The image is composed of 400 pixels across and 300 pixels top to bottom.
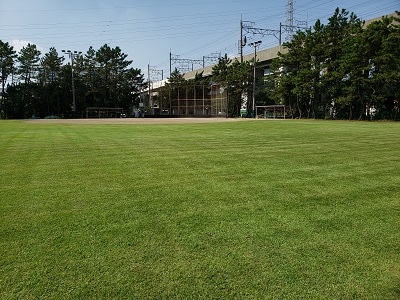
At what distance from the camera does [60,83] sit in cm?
5341

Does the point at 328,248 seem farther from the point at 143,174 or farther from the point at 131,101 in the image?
the point at 131,101

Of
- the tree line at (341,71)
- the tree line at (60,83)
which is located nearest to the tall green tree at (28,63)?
the tree line at (60,83)

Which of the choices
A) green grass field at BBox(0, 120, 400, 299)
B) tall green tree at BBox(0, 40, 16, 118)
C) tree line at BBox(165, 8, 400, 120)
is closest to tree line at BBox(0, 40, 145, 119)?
tall green tree at BBox(0, 40, 16, 118)

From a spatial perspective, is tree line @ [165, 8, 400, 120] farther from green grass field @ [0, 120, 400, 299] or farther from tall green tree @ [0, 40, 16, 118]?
tall green tree @ [0, 40, 16, 118]

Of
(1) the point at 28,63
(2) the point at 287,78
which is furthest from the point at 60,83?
(2) the point at 287,78

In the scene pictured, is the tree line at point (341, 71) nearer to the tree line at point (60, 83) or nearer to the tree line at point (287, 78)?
the tree line at point (287, 78)

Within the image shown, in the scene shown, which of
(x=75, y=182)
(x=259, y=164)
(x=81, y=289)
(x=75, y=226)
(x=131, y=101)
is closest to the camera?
(x=81, y=289)

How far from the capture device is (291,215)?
135 inches

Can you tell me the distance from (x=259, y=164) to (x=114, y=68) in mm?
53921

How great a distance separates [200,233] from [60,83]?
57.0m

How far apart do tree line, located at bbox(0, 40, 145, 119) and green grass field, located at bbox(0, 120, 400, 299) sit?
170 ft

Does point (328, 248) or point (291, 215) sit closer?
point (328, 248)

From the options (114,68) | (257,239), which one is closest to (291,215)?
(257,239)

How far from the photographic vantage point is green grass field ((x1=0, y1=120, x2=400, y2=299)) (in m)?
2.19
